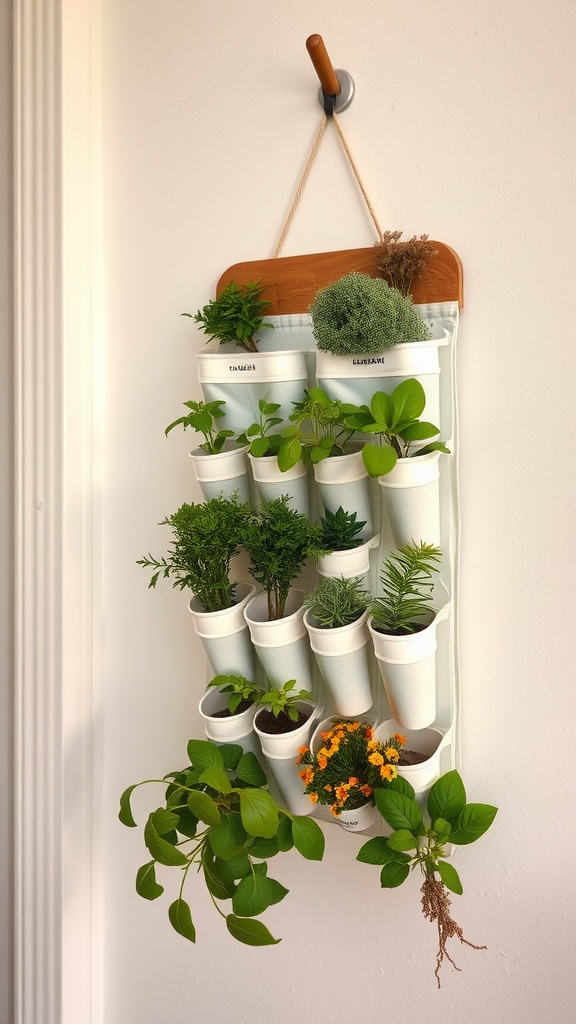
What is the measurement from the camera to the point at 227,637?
0.91 m

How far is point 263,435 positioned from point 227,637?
0.25 m

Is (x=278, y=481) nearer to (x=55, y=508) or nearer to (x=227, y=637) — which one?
(x=227, y=637)

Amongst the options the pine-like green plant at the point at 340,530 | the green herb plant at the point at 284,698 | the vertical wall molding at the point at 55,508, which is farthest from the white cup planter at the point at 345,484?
the vertical wall molding at the point at 55,508

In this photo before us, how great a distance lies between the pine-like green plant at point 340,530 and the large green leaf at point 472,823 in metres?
0.32

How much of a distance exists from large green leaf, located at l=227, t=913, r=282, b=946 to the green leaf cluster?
0.43 ft

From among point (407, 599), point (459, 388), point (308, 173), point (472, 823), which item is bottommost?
point (472, 823)

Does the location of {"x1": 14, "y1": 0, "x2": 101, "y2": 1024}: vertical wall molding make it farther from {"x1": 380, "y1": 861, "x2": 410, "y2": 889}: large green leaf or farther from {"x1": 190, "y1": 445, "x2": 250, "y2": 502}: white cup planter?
{"x1": 380, "y1": 861, "x2": 410, "y2": 889}: large green leaf

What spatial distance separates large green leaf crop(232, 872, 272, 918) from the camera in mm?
801

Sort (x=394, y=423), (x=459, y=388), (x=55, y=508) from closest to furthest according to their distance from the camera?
(x=394, y=423), (x=459, y=388), (x=55, y=508)

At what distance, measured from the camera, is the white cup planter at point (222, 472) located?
922 millimetres

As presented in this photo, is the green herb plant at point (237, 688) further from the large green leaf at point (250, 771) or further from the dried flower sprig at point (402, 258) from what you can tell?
the dried flower sprig at point (402, 258)

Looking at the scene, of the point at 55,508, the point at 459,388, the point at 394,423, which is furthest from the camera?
the point at 55,508

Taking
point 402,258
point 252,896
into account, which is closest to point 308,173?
point 402,258

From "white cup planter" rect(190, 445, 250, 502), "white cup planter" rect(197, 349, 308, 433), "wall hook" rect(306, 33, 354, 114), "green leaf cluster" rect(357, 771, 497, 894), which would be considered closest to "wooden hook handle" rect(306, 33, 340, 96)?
"wall hook" rect(306, 33, 354, 114)
